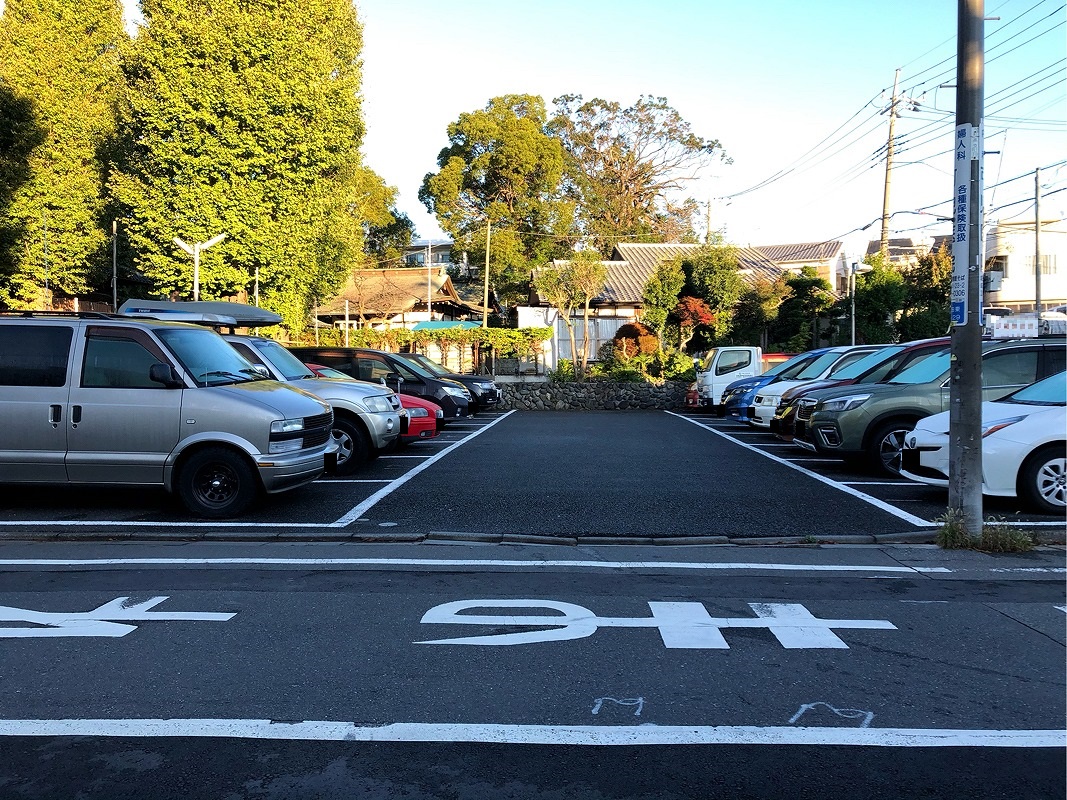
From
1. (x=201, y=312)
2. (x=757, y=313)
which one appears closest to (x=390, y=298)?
(x=757, y=313)

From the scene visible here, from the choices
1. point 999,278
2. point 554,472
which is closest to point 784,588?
point 999,278

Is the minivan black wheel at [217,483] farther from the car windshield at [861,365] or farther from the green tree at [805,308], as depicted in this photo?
the green tree at [805,308]

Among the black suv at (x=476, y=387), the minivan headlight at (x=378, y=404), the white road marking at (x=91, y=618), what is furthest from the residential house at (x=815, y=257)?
the white road marking at (x=91, y=618)

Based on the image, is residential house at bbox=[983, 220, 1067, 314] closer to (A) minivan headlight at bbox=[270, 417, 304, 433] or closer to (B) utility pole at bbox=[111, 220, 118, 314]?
(B) utility pole at bbox=[111, 220, 118, 314]

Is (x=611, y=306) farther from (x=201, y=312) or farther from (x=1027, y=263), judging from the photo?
(x=201, y=312)

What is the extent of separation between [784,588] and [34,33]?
1226 inches

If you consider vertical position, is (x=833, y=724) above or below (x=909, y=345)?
below

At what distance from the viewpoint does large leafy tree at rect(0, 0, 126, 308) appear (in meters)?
26.1

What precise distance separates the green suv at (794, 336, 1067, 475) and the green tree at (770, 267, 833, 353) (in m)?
19.9

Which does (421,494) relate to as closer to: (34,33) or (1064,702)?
(1064,702)

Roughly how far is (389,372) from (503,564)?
10.5 meters

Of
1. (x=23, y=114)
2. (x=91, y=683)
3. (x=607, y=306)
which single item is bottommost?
(x=91, y=683)

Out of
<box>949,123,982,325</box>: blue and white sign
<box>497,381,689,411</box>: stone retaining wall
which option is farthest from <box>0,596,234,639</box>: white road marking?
<box>497,381,689,411</box>: stone retaining wall

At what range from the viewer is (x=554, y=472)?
11.2 m
